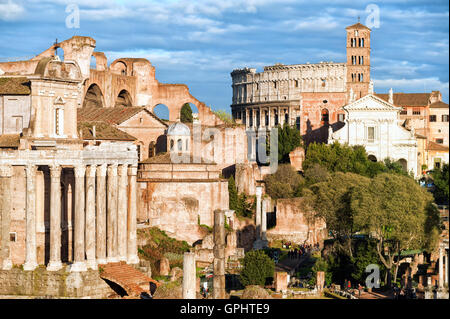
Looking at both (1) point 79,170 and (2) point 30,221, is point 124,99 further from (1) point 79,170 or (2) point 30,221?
(2) point 30,221

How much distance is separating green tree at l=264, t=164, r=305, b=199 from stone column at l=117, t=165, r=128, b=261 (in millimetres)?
20432

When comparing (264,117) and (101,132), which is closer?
(101,132)

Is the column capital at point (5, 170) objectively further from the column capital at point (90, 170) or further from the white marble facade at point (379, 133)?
the white marble facade at point (379, 133)

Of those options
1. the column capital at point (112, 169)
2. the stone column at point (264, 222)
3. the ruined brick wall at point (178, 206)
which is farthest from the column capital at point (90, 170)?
the stone column at point (264, 222)

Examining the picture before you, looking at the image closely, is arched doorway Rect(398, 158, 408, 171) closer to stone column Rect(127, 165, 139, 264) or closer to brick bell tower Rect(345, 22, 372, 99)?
brick bell tower Rect(345, 22, 372, 99)

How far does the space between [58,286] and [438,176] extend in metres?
36.0

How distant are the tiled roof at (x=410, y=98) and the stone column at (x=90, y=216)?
6172 centimetres

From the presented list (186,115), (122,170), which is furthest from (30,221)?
(186,115)

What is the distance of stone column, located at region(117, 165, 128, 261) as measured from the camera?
41.2 m

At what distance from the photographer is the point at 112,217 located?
1614 inches

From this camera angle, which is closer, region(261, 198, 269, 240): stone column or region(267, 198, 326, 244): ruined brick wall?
region(261, 198, 269, 240): stone column

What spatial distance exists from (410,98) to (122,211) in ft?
207

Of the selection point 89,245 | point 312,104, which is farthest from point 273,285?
point 312,104

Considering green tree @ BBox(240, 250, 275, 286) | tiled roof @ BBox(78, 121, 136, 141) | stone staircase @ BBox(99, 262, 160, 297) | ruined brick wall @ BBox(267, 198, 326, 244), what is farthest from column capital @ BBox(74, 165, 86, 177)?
ruined brick wall @ BBox(267, 198, 326, 244)
